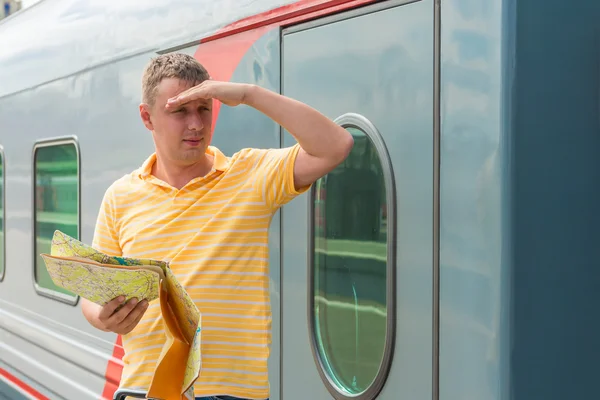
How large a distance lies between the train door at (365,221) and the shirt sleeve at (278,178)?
0.28 meters

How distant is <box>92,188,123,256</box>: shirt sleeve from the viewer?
2145 millimetres

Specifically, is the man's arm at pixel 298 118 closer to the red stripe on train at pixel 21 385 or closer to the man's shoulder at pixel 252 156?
the man's shoulder at pixel 252 156

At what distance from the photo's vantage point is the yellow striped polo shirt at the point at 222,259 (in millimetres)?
2016

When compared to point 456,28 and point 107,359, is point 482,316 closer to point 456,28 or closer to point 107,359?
point 456,28

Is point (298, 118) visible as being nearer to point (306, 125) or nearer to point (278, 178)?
point (306, 125)

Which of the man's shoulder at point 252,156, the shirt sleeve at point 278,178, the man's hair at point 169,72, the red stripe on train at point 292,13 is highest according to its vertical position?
the red stripe on train at point 292,13

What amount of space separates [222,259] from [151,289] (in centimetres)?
23

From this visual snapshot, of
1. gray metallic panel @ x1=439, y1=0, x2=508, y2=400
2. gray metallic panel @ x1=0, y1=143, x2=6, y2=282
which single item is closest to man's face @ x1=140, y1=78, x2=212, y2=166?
gray metallic panel @ x1=439, y1=0, x2=508, y2=400

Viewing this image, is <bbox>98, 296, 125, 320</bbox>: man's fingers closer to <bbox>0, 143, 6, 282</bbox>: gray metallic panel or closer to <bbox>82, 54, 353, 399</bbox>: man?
<bbox>82, 54, 353, 399</bbox>: man

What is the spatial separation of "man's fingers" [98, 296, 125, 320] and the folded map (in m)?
0.01

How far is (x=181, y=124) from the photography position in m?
2.05

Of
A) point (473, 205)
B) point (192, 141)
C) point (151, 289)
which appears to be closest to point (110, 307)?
point (151, 289)

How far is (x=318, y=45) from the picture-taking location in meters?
2.39

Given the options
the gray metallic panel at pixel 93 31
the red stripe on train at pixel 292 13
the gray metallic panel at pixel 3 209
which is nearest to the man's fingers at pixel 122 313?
the red stripe on train at pixel 292 13
